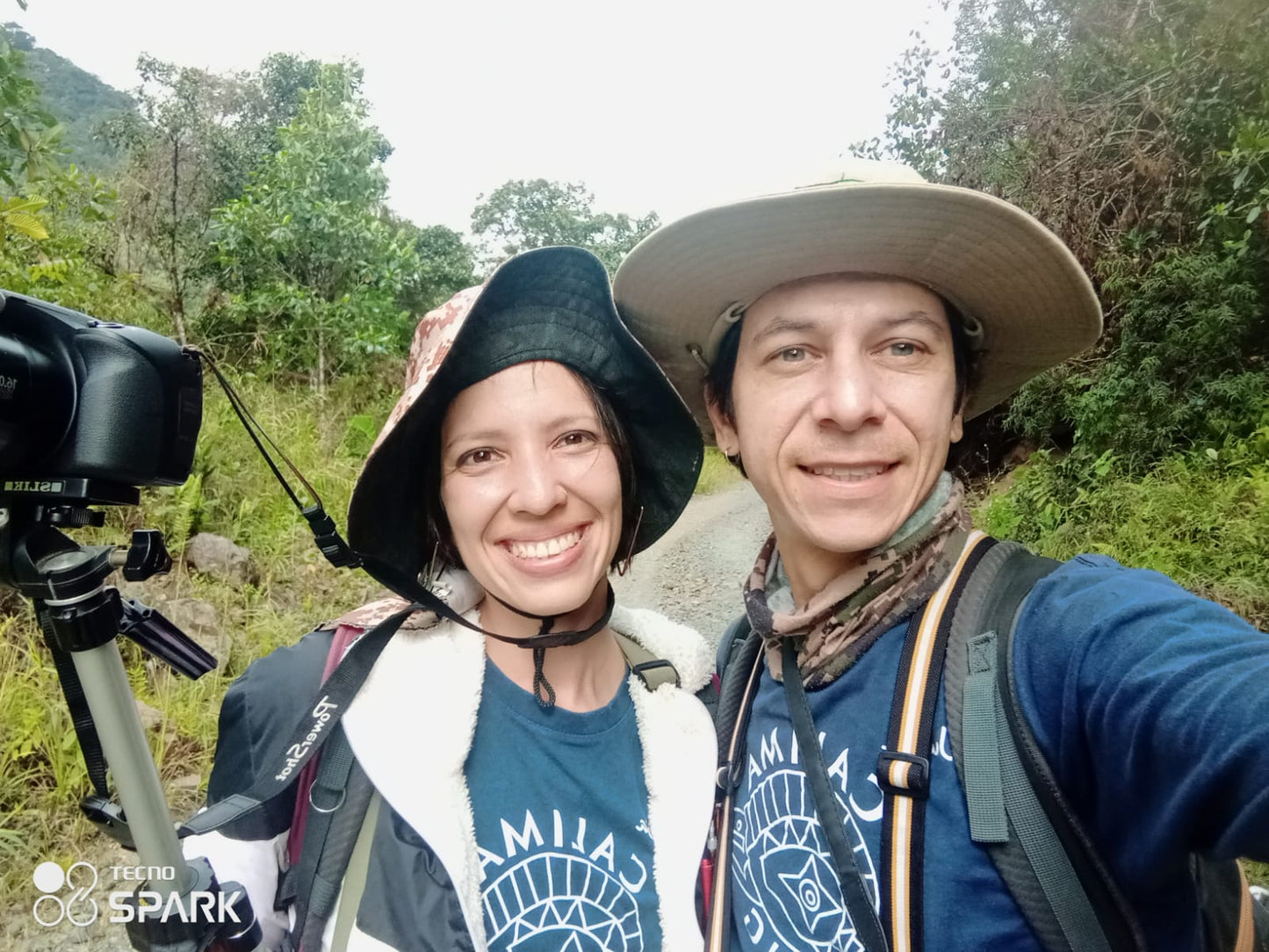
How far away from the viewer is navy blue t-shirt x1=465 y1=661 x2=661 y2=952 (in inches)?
46.3

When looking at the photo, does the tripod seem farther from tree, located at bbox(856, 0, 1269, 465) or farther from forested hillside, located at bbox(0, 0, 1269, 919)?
tree, located at bbox(856, 0, 1269, 465)

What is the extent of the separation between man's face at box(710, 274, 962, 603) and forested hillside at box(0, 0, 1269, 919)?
189cm

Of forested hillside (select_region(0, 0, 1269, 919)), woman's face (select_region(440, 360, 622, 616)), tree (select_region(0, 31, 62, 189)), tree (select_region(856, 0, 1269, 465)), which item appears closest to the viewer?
woman's face (select_region(440, 360, 622, 616))

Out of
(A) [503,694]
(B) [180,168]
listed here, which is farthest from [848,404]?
(B) [180,168]

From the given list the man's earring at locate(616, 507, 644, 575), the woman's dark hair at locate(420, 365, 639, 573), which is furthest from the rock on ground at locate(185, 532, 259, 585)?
the man's earring at locate(616, 507, 644, 575)

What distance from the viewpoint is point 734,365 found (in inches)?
57.1

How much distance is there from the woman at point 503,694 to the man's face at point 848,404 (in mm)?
281

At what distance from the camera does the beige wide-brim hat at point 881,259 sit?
118cm

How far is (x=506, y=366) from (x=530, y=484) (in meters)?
0.22

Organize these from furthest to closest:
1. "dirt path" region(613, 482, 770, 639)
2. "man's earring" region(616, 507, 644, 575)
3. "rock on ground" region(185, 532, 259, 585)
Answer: "dirt path" region(613, 482, 770, 639) < "rock on ground" region(185, 532, 259, 585) < "man's earring" region(616, 507, 644, 575)

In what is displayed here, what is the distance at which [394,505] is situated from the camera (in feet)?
4.84

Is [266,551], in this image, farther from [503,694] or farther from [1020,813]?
[1020,813]

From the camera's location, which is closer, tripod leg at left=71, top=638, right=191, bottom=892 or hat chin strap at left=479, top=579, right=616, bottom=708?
tripod leg at left=71, top=638, right=191, bottom=892

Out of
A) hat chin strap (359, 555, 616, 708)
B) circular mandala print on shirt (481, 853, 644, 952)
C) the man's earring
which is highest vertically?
the man's earring
